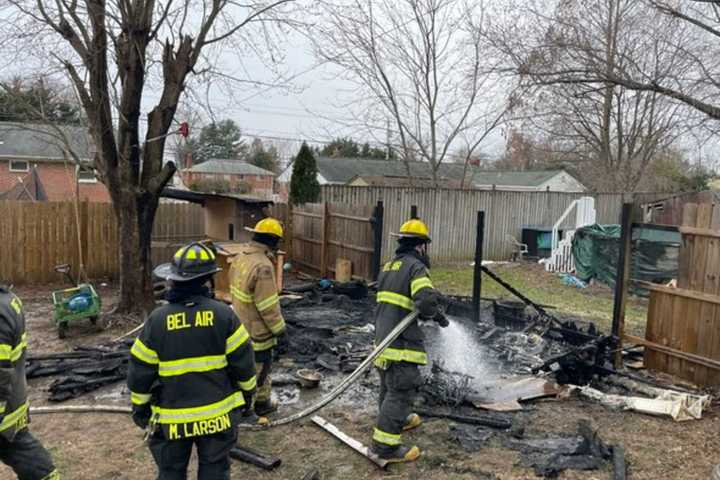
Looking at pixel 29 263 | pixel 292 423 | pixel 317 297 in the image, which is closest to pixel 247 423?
pixel 292 423

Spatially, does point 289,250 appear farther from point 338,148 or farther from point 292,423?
point 338,148

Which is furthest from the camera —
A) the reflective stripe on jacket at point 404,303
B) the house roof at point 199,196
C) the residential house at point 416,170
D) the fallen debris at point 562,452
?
the residential house at point 416,170

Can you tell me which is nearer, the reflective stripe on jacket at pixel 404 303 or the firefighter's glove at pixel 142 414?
the firefighter's glove at pixel 142 414

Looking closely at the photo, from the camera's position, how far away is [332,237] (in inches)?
501

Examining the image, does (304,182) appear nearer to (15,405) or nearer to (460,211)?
(460,211)

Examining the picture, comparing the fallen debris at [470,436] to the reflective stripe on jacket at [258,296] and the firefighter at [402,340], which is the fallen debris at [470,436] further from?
the reflective stripe on jacket at [258,296]

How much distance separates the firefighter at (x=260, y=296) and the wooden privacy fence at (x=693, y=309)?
4.54 meters

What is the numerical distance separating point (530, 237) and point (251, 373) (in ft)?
53.1

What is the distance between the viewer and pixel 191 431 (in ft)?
9.85

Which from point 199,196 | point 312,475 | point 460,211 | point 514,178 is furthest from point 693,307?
point 514,178

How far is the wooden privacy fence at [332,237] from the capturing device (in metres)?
11.5

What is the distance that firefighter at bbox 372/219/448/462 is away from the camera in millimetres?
4434

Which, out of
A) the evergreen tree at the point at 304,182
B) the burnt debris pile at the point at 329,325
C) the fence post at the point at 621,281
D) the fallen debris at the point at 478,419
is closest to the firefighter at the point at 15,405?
the fallen debris at the point at 478,419

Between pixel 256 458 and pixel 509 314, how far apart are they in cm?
536
